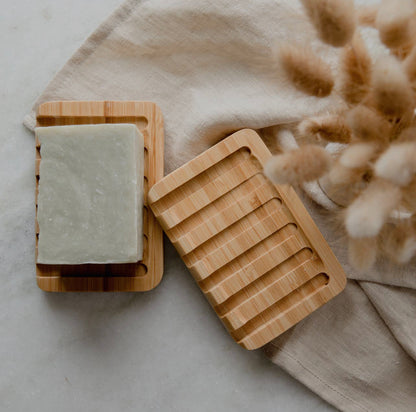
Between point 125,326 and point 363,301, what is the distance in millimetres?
340

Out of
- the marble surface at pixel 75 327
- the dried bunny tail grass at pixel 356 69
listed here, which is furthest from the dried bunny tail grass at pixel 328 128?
the marble surface at pixel 75 327

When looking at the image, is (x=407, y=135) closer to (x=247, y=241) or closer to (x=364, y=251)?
(x=364, y=251)

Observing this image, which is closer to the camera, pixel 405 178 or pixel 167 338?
pixel 405 178

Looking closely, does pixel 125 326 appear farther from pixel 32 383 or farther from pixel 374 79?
pixel 374 79

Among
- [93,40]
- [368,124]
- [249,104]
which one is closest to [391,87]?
[368,124]

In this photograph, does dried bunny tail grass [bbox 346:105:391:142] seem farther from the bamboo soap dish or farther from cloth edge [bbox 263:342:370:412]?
cloth edge [bbox 263:342:370:412]

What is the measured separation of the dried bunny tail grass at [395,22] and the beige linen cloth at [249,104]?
0.82 ft

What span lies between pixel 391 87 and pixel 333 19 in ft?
0.21

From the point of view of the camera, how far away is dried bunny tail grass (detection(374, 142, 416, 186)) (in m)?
0.30

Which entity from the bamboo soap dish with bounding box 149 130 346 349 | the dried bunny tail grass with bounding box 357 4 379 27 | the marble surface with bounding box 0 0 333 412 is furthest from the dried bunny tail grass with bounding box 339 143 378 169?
the marble surface with bounding box 0 0 333 412

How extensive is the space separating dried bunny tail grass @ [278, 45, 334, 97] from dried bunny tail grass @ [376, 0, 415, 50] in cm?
5

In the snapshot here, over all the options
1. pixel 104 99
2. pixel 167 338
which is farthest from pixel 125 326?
pixel 104 99

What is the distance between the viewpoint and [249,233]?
0.60 meters

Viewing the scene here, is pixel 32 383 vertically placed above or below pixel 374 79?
below
